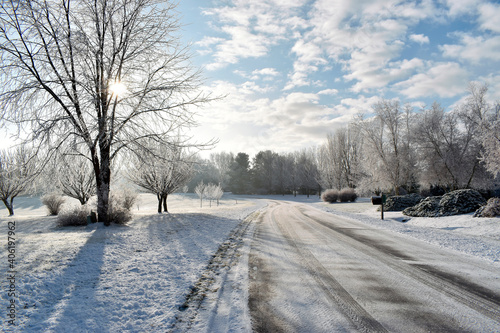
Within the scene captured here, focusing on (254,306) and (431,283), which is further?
(431,283)

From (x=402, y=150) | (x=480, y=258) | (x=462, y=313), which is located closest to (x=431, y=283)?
(x=462, y=313)

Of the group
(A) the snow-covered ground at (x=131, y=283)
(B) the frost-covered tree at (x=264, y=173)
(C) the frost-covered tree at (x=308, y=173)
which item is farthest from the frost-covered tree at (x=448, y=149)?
(B) the frost-covered tree at (x=264, y=173)

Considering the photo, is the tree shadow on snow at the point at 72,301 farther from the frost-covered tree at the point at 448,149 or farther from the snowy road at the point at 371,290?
the frost-covered tree at the point at 448,149

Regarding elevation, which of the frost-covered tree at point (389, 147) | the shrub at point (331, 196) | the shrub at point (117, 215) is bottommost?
the shrub at point (331, 196)

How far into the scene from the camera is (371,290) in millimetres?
3850

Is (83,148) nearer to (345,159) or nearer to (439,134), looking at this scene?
(439,134)

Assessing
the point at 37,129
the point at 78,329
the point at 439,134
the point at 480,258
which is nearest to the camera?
the point at 78,329

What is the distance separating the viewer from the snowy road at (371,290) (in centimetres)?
289

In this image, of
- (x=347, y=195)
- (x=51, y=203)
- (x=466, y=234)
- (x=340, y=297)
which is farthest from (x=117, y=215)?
(x=347, y=195)

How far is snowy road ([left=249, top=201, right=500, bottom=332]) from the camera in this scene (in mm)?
2887

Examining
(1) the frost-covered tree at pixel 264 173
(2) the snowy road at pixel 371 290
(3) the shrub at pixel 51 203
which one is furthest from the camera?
(1) the frost-covered tree at pixel 264 173

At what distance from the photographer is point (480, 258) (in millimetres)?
5766

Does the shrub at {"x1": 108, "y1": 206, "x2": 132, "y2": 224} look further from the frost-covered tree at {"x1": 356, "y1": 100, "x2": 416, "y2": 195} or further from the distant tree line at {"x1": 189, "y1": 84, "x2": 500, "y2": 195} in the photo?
the frost-covered tree at {"x1": 356, "y1": 100, "x2": 416, "y2": 195}

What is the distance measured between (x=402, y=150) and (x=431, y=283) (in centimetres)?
2452
